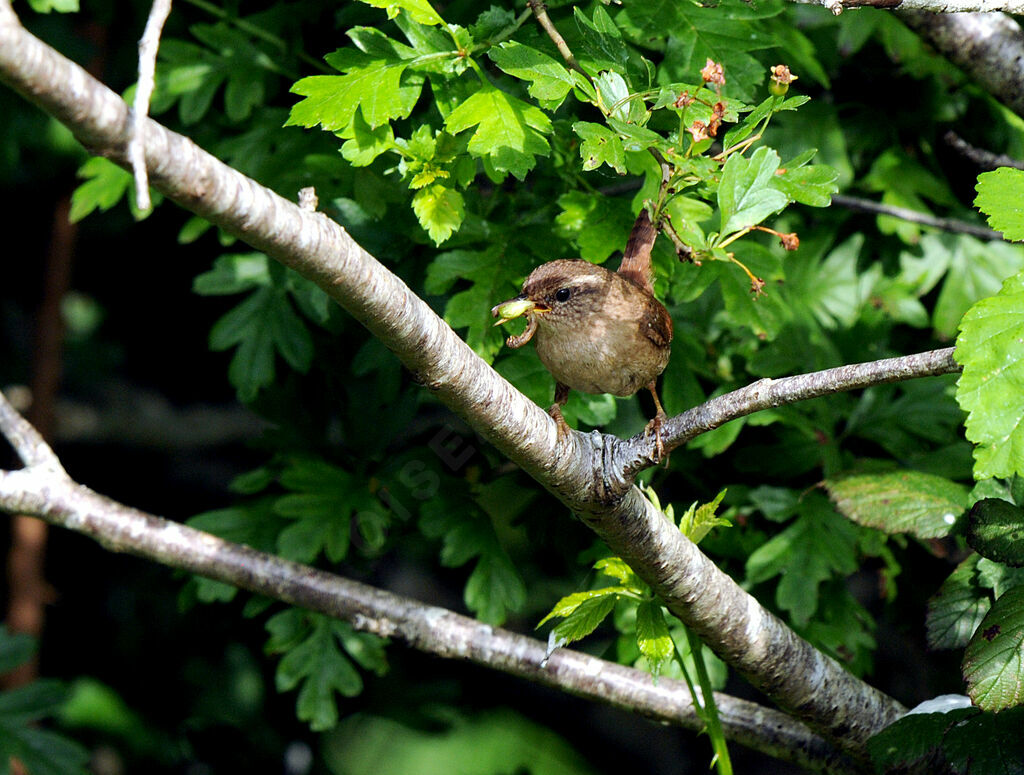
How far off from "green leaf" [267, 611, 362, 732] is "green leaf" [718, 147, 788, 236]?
5.26 ft

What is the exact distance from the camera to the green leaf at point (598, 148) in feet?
5.18

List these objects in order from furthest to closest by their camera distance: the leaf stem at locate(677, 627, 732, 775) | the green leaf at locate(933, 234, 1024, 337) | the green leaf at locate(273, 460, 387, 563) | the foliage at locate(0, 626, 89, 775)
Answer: the foliage at locate(0, 626, 89, 775)
the green leaf at locate(933, 234, 1024, 337)
the green leaf at locate(273, 460, 387, 563)
the leaf stem at locate(677, 627, 732, 775)

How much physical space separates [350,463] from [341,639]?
1.58ft

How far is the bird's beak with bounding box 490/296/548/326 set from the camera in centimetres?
195

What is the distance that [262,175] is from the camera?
2391mm

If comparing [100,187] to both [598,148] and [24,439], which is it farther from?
[598,148]

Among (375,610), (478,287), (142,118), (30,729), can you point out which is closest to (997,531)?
(478,287)

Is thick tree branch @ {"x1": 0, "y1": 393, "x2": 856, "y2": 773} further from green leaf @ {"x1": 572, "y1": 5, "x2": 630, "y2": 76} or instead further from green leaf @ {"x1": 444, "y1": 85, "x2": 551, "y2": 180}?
green leaf @ {"x1": 572, "y1": 5, "x2": 630, "y2": 76}

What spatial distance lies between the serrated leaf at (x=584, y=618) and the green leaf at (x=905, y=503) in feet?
1.92

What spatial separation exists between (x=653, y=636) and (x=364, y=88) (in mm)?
1165

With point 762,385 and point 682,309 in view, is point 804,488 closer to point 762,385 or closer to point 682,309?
point 682,309

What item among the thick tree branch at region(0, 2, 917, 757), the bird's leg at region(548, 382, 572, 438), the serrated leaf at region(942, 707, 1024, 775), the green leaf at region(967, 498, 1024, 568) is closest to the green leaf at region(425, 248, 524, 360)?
the bird's leg at region(548, 382, 572, 438)

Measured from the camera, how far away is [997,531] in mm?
1729

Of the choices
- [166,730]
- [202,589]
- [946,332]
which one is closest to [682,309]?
[946,332]
